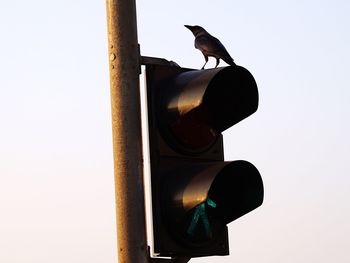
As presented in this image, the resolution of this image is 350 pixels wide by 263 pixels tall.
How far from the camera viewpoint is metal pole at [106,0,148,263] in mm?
3078

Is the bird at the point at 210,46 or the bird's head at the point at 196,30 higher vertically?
the bird's head at the point at 196,30

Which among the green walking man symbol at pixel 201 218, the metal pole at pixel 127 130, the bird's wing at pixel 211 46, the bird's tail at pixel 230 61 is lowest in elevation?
the green walking man symbol at pixel 201 218

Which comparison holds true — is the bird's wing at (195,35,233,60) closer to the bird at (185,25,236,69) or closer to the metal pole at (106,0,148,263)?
the bird at (185,25,236,69)

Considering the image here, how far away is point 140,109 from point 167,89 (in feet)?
0.68

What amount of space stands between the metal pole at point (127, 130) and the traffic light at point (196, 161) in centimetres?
11

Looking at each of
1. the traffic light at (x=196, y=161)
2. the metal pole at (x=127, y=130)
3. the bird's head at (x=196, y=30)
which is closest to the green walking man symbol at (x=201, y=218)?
the traffic light at (x=196, y=161)

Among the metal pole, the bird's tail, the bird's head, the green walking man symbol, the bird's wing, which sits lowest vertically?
the green walking man symbol

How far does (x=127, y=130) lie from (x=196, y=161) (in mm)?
455

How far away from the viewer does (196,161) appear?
3.43m

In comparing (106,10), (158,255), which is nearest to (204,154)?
(158,255)

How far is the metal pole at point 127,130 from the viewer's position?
3.08 meters

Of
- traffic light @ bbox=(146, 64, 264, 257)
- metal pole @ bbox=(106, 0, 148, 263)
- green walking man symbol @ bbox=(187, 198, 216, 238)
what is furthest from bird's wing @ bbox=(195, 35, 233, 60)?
green walking man symbol @ bbox=(187, 198, 216, 238)

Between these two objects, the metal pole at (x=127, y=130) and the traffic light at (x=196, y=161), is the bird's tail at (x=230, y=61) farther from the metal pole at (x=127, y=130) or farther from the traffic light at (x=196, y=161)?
the metal pole at (x=127, y=130)

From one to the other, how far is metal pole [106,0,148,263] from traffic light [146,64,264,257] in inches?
4.4
